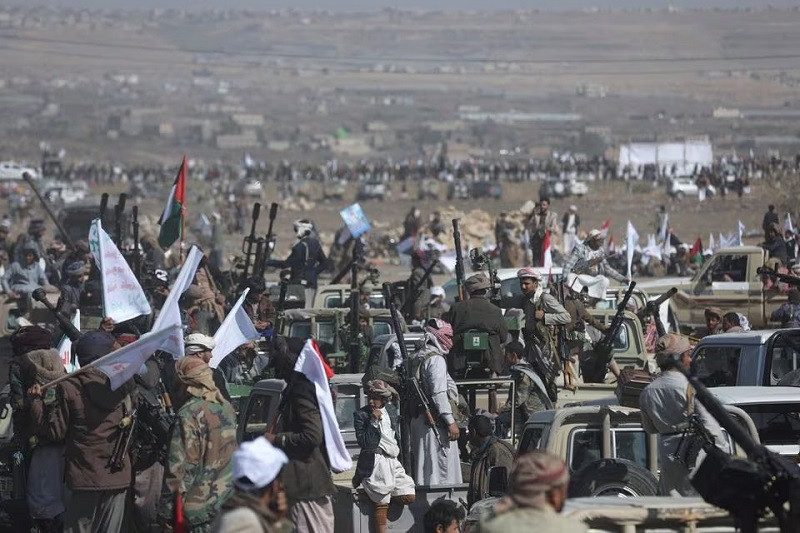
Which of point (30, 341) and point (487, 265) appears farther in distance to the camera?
point (487, 265)

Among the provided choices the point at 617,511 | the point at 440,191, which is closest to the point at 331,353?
the point at 617,511

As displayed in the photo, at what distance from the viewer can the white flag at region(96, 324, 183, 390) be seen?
916 centimetres

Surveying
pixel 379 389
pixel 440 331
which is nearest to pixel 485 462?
pixel 379 389

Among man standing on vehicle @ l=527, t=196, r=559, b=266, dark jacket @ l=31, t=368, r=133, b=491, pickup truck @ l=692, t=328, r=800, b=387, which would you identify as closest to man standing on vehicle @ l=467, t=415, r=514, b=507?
pickup truck @ l=692, t=328, r=800, b=387

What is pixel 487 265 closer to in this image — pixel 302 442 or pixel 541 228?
pixel 541 228

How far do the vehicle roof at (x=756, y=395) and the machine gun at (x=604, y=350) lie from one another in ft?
16.3

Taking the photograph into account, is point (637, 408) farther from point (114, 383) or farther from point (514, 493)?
point (514, 493)

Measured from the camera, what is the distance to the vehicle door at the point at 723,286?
68.8ft

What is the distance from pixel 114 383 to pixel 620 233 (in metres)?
48.6

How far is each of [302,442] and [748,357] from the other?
175 inches

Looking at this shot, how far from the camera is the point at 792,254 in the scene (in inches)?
908

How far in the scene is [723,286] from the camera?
70.0 ft

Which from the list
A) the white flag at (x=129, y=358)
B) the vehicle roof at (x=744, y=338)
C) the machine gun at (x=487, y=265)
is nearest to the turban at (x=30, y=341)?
the white flag at (x=129, y=358)

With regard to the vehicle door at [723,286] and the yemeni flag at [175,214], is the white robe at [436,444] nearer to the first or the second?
the yemeni flag at [175,214]
